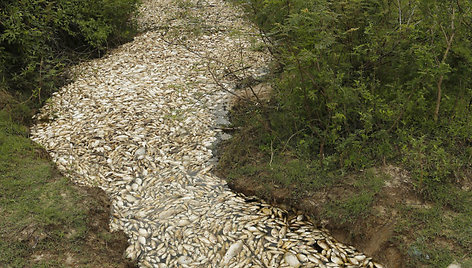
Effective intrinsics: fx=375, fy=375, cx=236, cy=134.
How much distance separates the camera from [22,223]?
13.2 ft

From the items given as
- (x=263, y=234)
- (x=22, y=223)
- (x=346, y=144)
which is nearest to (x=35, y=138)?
(x=22, y=223)

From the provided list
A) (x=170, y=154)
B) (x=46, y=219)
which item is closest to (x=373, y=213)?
(x=170, y=154)

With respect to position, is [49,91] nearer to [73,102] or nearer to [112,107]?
[73,102]

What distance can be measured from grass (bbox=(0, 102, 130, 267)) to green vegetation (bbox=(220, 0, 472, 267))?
73.2 inches

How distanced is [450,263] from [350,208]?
1.09 m

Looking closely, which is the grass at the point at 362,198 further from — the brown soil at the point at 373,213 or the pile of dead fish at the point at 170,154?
the pile of dead fish at the point at 170,154

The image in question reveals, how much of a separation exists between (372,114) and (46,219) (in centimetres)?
405

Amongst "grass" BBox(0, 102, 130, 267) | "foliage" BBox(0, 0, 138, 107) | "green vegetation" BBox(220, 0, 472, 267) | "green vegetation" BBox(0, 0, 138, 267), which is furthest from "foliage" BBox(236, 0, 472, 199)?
"foliage" BBox(0, 0, 138, 107)

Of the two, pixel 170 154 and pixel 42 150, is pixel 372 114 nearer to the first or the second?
pixel 170 154

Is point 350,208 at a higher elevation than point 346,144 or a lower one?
lower

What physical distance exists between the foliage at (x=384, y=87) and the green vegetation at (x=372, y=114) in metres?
0.01

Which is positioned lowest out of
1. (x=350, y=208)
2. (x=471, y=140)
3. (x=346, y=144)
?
(x=350, y=208)

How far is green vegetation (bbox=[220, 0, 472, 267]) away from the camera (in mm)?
4254

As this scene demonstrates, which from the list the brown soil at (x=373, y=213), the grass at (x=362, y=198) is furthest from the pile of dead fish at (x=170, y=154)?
the grass at (x=362, y=198)
